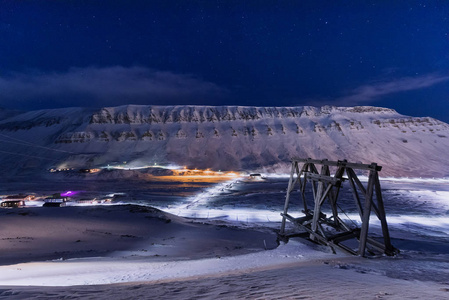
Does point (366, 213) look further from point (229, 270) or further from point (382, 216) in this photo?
point (229, 270)

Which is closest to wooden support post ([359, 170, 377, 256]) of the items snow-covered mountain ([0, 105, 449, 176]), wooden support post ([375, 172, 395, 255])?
wooden support post ([375, 172, 395, 255])

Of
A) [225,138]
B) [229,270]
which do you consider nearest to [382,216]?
[229,270]

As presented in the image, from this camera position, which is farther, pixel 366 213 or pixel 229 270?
pixel 366 213

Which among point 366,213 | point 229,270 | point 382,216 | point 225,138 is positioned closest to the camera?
point 229,270

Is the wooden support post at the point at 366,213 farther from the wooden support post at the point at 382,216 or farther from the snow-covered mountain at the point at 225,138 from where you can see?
the snow-covered mountain at the point at 225,138

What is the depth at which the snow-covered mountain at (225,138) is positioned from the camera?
2463 inches

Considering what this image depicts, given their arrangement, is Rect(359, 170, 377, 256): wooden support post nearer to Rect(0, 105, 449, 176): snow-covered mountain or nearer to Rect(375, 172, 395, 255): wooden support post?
Rect(375, 172, 395, 255): wooden support post

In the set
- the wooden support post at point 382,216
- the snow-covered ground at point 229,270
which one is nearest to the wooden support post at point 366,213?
the wooden support post at point 382,216

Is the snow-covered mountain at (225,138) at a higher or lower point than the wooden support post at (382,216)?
higher

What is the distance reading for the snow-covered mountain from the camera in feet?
205

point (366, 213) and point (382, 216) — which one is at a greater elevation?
point (366, 213)

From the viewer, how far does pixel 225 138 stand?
7556cm

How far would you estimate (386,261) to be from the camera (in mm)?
6285

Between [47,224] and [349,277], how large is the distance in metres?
12.0
